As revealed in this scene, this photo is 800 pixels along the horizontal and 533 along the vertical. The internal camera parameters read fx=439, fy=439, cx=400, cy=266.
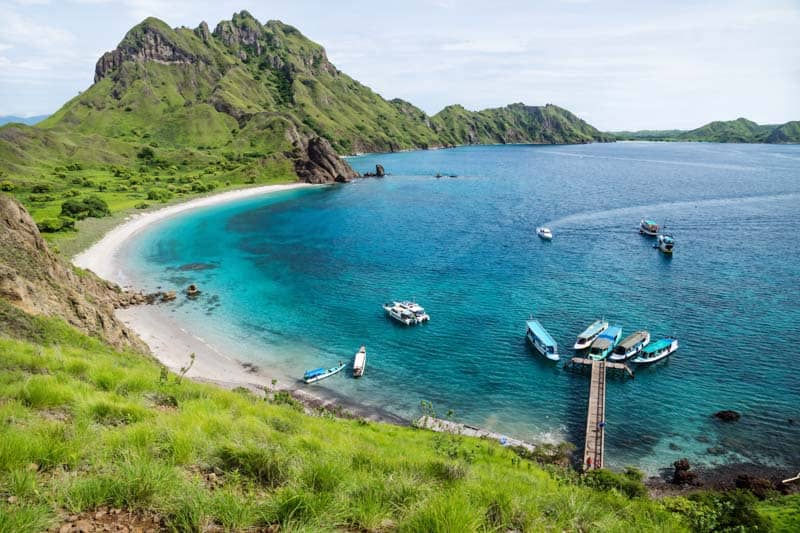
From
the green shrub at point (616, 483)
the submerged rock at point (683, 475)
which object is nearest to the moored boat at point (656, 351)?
the submerged rock at point (683, 475)

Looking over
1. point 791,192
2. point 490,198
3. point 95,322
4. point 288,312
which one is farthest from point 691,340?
point 791,192

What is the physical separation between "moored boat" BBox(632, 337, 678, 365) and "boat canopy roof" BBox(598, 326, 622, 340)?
11.6 feet

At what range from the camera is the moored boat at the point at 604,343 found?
50.7m

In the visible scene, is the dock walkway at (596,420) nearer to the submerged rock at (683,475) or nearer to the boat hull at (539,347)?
the boat hull at (539,347)

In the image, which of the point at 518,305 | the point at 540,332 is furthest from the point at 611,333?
the point at 518,305

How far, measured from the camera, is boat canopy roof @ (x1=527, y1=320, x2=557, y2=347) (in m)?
52.5

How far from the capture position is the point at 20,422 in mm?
12539

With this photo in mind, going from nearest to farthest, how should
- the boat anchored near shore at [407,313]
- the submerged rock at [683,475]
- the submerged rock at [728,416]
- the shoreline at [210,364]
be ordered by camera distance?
the submerged rock at [683,475], the submerged rock at [728,416], the shoreline at [210,364], the boat anchored near shore at [407,313]

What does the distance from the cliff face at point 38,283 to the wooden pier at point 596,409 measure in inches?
1654

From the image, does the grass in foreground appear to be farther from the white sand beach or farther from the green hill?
the white sand beach

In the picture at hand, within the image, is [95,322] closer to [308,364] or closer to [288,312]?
[308,364]

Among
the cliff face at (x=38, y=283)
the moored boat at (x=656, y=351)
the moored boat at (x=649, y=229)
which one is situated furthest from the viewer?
the moored boat at (x=649, y=229)

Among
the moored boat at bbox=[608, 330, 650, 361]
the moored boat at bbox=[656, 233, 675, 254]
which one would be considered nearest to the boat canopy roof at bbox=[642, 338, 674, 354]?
the moored boat at bbox=[608, 330, 650, 361]

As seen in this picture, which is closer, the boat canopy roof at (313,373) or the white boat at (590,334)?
the boat canopy roof at (313,373)
